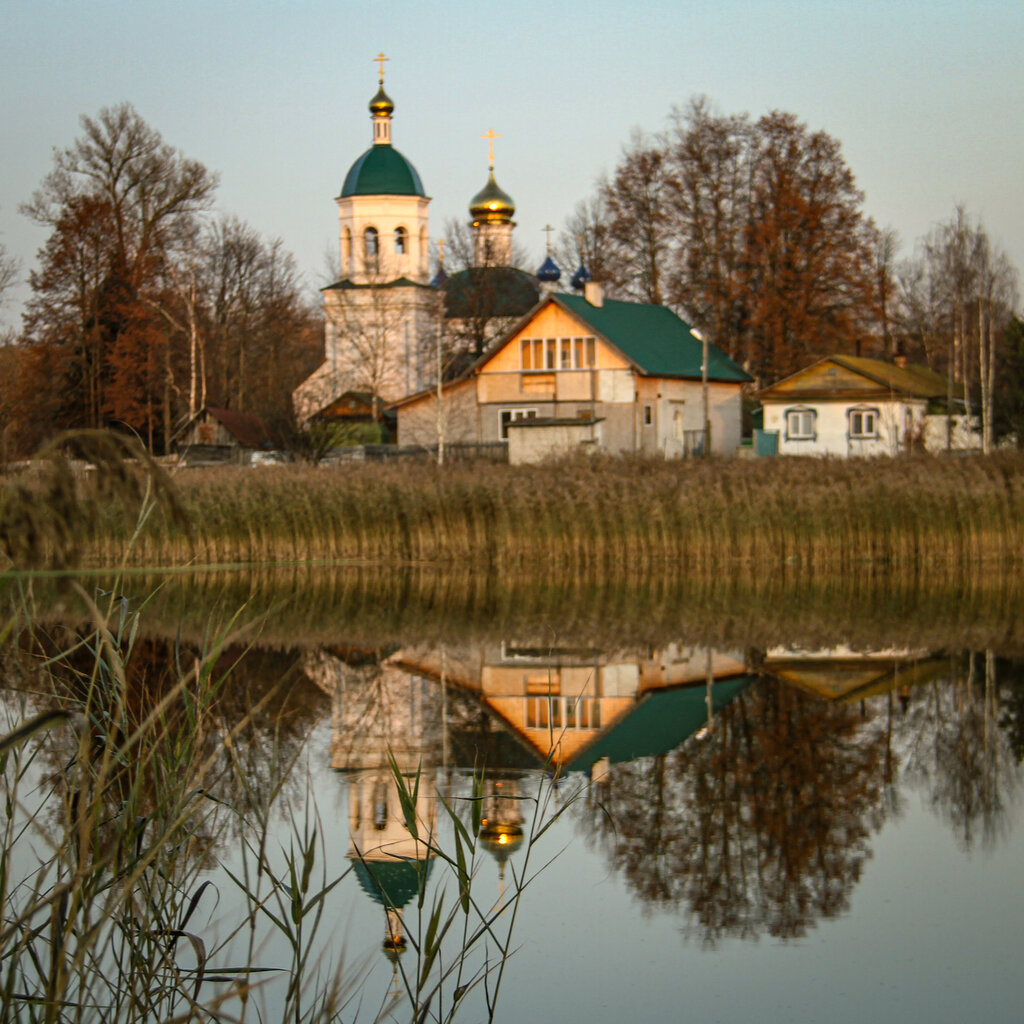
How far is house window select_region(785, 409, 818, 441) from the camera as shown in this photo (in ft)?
147

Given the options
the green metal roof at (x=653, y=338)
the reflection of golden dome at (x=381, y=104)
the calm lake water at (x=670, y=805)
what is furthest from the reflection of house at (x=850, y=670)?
the reflection of golden dome at (x=381, y=104)

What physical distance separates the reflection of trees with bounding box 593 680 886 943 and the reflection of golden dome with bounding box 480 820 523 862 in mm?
448

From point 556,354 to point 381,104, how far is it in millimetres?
28863

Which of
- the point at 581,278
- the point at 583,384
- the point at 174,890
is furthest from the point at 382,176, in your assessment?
the point at 174,890

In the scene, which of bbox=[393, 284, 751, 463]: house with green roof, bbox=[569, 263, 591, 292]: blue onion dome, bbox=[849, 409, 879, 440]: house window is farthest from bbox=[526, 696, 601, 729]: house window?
bbox=[569, 263, 591, 292]: blue onion dome

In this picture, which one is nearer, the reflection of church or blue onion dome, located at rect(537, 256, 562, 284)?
the reflection of church

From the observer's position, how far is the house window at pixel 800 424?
4469 centimetres

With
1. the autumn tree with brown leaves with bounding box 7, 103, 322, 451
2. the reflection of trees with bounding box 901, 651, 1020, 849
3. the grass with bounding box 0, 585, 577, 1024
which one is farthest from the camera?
the autumn tree with brown leaves with bounding box 7, 103, 322, 451

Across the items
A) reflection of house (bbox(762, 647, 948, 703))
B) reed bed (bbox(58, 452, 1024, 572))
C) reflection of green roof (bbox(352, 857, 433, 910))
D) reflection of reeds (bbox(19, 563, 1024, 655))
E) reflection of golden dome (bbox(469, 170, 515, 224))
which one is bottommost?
reflection of green roof (bbox(352, 857, 433, 910))

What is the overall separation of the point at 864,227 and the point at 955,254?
7.43m

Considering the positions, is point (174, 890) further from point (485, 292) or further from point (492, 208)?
point (492, 208)

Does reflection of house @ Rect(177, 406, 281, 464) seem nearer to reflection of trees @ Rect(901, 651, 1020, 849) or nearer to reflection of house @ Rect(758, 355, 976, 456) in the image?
reflection of house @ Rect(758, 355, 976, 456)

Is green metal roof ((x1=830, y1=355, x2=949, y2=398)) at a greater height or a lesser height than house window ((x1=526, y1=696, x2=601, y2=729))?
greater

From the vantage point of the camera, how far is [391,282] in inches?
2482
